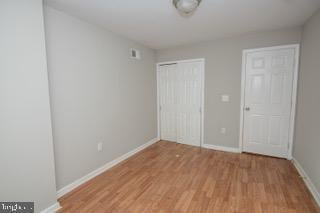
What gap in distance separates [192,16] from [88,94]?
195 centimetres

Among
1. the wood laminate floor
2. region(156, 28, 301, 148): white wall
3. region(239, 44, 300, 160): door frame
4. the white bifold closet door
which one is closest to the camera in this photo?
the wood laminate floor

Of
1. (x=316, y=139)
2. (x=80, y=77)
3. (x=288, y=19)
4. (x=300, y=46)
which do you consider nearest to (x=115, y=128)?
(x=80, y=77)

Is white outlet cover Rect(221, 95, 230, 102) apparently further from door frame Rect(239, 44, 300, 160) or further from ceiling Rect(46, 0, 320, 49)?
ceiling Rect(46, 0, 320, 49)

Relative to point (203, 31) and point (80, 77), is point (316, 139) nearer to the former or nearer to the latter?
point (203, 31)

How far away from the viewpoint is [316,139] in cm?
206

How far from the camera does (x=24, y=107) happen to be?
154 cm

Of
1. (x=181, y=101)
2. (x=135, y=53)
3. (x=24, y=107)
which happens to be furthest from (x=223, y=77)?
(x=24, y=107)

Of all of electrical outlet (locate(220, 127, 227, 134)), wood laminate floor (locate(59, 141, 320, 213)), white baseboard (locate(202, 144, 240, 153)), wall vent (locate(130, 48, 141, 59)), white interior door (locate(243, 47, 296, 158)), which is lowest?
wood laminate floor (locate(59, 141, 320, 213))

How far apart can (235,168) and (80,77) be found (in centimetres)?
295

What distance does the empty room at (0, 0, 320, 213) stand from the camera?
159 cm

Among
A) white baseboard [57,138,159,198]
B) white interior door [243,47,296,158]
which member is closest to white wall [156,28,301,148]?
white interior door [243,47,296,158]

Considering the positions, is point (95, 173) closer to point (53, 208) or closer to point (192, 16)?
point (53, 208)

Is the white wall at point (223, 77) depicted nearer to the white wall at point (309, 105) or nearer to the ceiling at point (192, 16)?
the ceiling at point (192, 16)

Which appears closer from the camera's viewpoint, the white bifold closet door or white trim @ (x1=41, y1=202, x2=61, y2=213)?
white trim @ (x1=41, y1=202, x2=61, y2=213)
